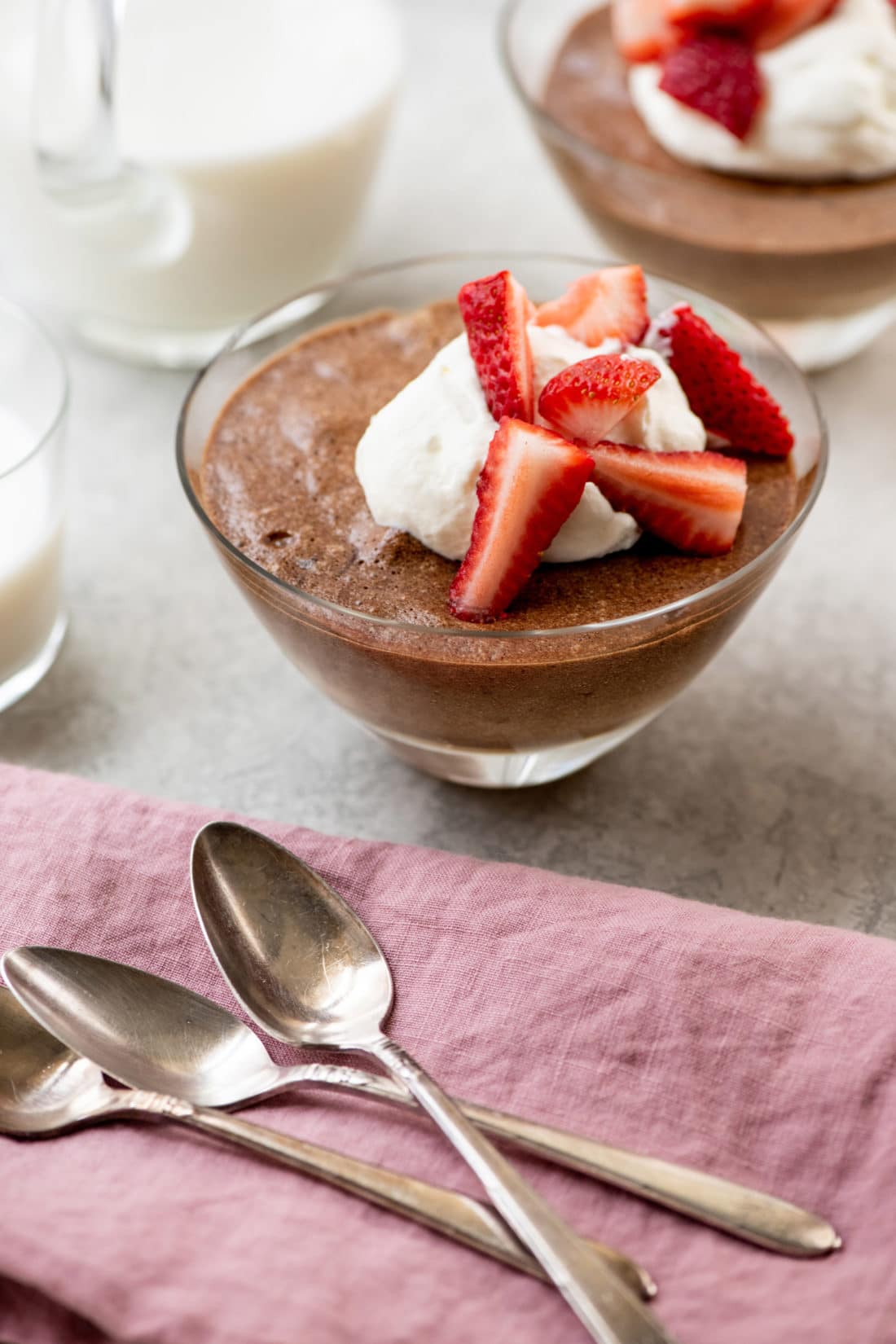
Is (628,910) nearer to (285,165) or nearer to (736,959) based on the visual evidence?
(736,959)

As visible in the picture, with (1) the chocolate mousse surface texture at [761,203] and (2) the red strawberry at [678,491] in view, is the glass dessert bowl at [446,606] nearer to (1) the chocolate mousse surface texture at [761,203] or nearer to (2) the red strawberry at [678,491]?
(2) the red strawberry at [678,491]

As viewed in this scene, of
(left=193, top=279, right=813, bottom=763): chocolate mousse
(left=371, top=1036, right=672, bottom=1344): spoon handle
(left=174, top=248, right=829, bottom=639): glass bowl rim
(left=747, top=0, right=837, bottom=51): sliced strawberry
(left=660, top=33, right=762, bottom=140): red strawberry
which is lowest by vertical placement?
(left=371, top=1036, right=672, bottom=1344): spoon handle

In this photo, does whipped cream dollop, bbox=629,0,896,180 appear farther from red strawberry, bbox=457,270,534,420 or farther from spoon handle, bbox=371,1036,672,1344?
spoon handle, bbox=371,1036,672,1344

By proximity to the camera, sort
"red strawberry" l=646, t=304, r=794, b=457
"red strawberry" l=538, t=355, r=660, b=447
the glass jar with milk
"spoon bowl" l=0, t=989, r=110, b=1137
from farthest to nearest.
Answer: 1. the glass jar with milk
2. "red strawberry" l=646, t=304, r=794, b=457
3. "red strawberry" l=538, t=355, r=660, b=447
4. "spoon bowl" l=0, t=989, r=110, b=1137

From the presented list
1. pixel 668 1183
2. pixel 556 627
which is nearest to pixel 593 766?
pixel 556 627

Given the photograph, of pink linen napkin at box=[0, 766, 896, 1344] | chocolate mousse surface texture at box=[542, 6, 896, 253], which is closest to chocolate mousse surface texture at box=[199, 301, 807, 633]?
pink linen napkin at box=[0, 766, 896, 1344]

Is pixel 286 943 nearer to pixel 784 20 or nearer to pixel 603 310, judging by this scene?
pixel 603 310
